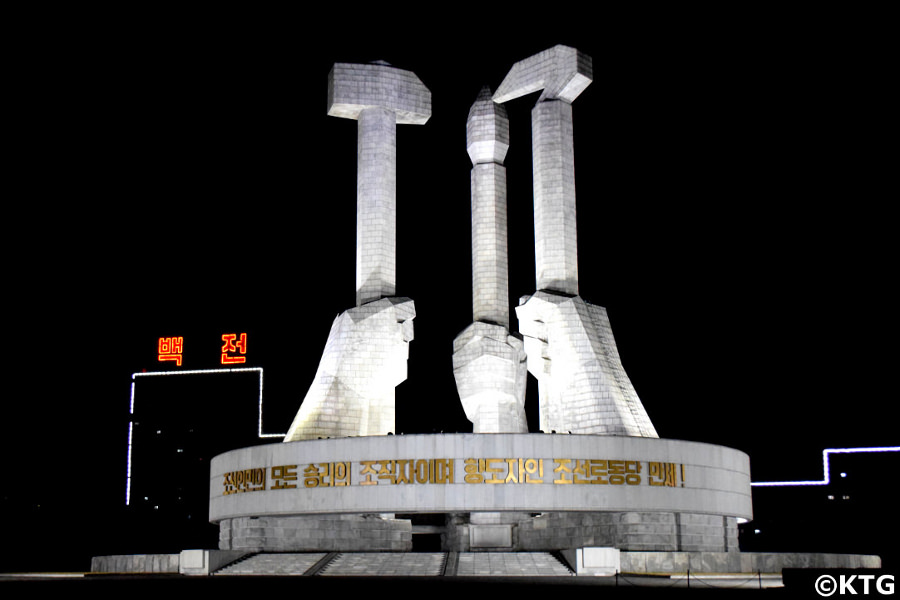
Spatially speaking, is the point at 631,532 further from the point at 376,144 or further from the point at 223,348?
the point at 223,348

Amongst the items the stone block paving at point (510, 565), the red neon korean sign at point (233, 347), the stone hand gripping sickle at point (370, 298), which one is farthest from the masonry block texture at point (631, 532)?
the red neon korean sign at point (233, 347)

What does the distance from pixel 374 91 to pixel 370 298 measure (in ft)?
28.3

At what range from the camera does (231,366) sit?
5778 cm

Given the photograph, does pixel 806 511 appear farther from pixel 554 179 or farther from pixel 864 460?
pixel 554 179

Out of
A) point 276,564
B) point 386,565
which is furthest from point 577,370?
point 276,564

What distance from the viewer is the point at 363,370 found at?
129 ft

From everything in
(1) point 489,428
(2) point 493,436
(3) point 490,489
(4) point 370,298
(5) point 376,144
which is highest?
(5) point 376,144

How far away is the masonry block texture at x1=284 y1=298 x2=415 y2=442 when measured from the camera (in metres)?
38.5

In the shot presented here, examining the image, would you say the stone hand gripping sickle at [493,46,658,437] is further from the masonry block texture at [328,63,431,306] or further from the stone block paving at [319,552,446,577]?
the stone block paving at [319,552,446,577]

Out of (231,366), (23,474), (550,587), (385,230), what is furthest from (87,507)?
(550,587)

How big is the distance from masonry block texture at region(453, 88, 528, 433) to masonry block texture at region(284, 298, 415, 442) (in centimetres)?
270

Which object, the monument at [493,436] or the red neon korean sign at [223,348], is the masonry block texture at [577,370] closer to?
the monument at [493,436]

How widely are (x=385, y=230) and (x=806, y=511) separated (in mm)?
25831

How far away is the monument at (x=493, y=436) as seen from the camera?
31.7m
